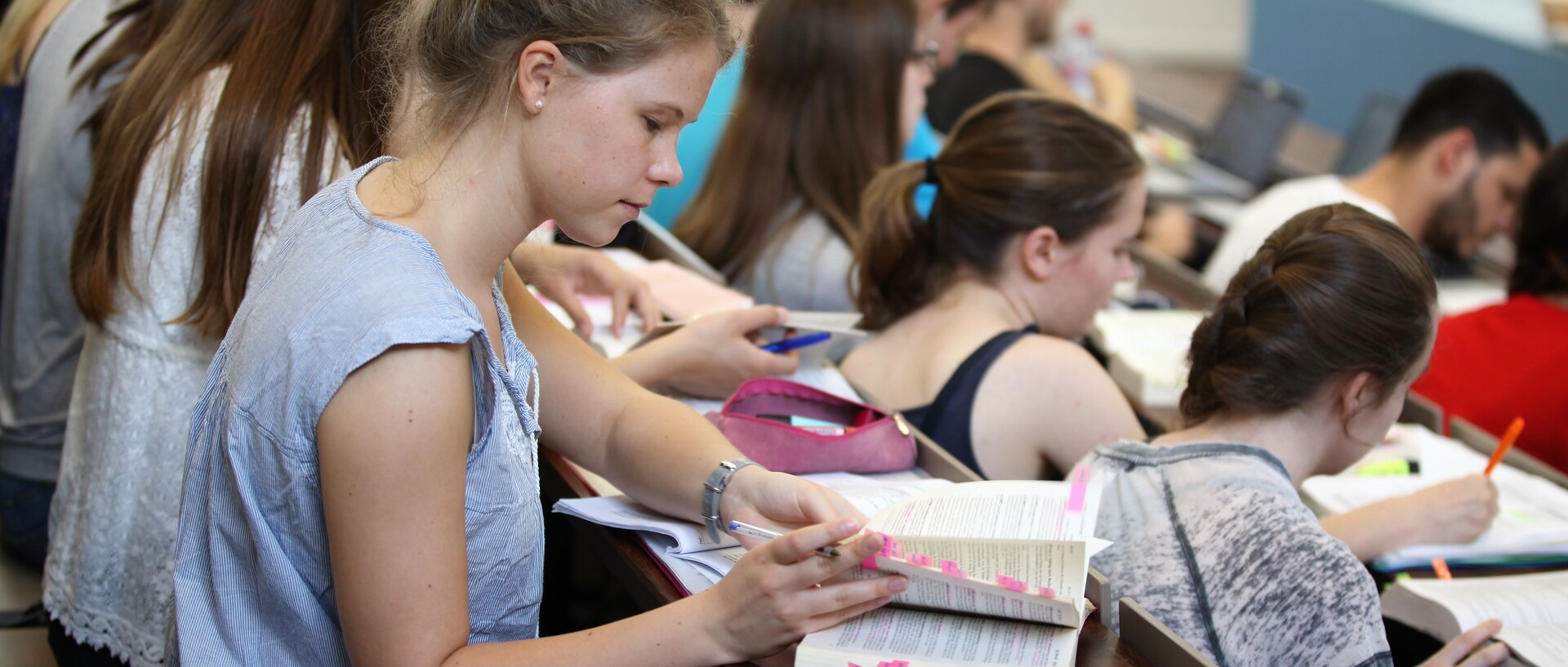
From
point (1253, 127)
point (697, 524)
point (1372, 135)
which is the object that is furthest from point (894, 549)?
point (1253, 127)

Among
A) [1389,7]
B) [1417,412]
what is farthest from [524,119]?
[1389,7]

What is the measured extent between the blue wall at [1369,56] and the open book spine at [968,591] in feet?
18.3

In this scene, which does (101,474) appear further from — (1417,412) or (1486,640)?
(1417,412)

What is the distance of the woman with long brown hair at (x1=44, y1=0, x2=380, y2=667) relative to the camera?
150 cm

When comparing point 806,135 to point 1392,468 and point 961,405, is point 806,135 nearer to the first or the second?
point 961,405

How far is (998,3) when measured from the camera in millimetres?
4359

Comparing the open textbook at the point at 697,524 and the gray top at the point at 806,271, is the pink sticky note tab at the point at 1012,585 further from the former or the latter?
the gray top at the point at 806,271

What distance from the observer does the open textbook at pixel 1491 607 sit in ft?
4.87

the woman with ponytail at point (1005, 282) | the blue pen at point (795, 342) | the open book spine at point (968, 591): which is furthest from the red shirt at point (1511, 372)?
the open book spine at point (968, 591)

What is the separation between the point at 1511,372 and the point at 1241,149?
266cm

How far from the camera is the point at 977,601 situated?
1.08 meters

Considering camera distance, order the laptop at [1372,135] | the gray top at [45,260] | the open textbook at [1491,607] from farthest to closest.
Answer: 1. the laptop at [1372,135]
2. the gray top at [45,260]
3. the open textbook at [1491,607]

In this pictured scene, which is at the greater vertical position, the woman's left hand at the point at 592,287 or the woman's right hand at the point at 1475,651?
the woman's left hand at the point at 592,287

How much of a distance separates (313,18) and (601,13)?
63 cm
